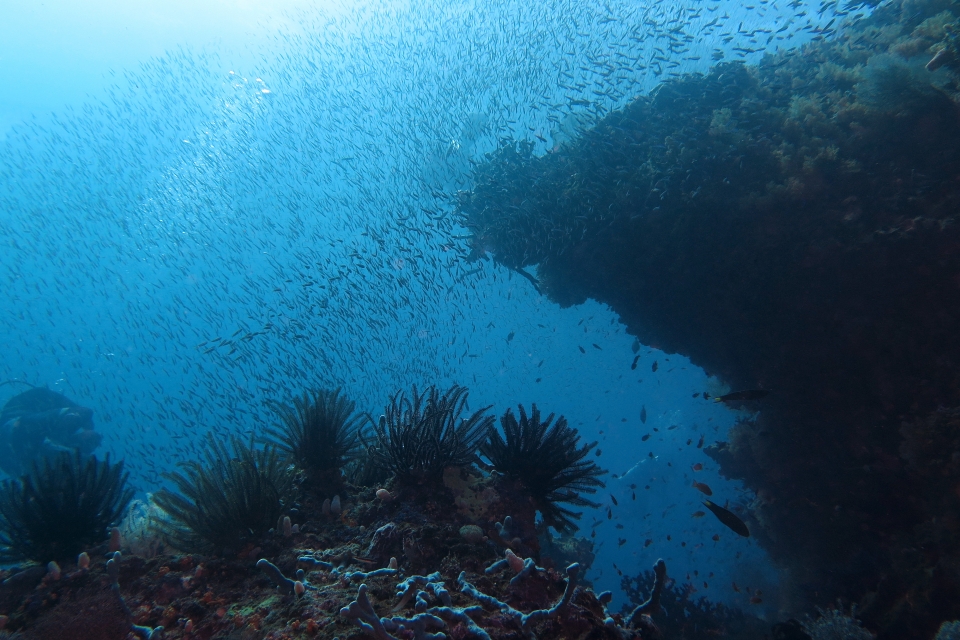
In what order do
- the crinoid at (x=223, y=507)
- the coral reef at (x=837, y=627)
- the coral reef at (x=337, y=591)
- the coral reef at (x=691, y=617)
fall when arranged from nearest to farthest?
the coral reef at (x=337, y=591), the crinoid at (x=223, y=507), the coral reef at (x=837, y=627), the coral reef at (x=691, y=617)

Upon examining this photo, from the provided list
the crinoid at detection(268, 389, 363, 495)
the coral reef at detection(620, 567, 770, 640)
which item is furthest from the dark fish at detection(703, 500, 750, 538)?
the coral reef at detection(620, 567, 770, 640)

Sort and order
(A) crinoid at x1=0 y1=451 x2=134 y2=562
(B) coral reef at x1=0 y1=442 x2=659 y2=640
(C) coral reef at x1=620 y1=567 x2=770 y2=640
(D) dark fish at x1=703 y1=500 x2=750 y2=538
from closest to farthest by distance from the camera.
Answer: (B) coral reef at x1=0 y1=442 x2=659 y2=640
(A) crinoid at x1=0 y1=451 x2=134 y2=562
(D) dark fish at x1=703 y1=500 x2=750 y2=538
(C) coral reef at x1=620 y1=567 x2=770 y2=640

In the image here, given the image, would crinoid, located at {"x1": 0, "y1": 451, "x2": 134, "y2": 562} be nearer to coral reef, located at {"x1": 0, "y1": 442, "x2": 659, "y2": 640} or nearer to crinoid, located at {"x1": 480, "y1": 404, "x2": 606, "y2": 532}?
coral reef, located at {"x1": 0, "y1": 442, "x2": 659, "y2": 640}

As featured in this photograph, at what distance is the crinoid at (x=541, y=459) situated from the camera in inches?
208

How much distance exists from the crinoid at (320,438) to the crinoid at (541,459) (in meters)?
2.07

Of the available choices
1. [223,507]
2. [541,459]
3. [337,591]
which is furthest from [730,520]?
[223,507]

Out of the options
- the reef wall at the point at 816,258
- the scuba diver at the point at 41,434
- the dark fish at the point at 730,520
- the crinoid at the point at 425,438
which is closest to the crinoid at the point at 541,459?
the crinoid at the point at 425,438

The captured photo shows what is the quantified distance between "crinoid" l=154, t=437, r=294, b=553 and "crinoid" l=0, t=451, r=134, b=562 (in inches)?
20.8

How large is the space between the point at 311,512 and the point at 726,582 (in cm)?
2716

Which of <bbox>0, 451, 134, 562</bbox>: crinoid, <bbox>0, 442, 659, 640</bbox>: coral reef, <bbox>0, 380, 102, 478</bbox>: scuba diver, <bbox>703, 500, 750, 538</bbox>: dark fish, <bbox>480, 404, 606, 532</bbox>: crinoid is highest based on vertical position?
<bbox>0, 380, 102, 478</bbox>: scuba diver

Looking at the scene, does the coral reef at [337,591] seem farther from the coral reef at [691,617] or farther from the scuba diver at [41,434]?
the scuba diver at [41,434]

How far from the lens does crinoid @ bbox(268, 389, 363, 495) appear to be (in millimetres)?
5680

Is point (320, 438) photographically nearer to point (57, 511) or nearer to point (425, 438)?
point (425, 438)

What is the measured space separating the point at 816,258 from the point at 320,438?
10880mm
